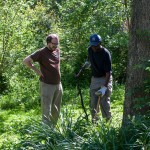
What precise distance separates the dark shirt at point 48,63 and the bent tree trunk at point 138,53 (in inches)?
57.5

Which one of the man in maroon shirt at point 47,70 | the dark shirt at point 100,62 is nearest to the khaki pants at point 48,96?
the man in maroon shirt at point 47,70

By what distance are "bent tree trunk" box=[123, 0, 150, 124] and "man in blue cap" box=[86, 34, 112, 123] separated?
27.4 inches

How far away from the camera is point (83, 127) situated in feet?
17.7

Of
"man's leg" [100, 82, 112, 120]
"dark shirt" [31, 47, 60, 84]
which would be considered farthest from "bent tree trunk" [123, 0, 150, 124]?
"dark shirt" [31, 47, 60, 84]

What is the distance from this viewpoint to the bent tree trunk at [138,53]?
18.4ft

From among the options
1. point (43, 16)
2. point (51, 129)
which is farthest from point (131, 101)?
point (43, 16)

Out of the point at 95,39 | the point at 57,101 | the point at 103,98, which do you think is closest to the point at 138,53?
the point at 95,39

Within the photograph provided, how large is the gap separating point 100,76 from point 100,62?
254 millimetres

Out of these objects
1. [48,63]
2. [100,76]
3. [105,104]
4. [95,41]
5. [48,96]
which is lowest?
[105,104]

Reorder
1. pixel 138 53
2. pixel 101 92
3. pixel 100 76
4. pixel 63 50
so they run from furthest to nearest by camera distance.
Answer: pixel 63 50 → pixel 100 76 → pixel 101 92 → pixel 138 53

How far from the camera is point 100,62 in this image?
653 cm

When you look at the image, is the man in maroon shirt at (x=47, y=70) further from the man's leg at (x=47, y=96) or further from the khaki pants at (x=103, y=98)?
the khaki pants at (x=103, y=98)

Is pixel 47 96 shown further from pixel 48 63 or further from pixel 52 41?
pixel 52 41

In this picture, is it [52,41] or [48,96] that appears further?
[48,96]
